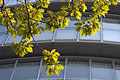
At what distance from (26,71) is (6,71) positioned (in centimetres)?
101

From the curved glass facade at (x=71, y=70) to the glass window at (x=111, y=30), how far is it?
105 cm

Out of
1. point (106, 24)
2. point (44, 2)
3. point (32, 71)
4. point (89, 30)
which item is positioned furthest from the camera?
point (106, 24)

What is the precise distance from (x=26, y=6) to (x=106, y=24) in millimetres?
7316

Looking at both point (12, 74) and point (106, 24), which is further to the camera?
point (106, 24)

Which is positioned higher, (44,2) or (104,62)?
(104,62)

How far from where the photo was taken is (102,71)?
443 inches

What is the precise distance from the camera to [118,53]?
12023 millimetres

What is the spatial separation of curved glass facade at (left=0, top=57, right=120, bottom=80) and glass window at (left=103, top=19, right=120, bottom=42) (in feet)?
3.45

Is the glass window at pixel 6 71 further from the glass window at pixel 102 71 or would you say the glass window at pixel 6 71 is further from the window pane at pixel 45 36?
the glass window at pixel 102 71

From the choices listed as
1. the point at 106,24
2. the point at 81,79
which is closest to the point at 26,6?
the point at 81,79

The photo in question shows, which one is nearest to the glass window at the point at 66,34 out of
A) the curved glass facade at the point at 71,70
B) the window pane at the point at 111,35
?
the curved glass facade at the point at 71,70

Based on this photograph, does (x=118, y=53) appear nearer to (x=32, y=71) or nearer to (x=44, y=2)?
(x=32, y=71)

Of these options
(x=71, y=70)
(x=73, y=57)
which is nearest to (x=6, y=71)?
(x=71, y=70)

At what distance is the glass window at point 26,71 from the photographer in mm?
11211
